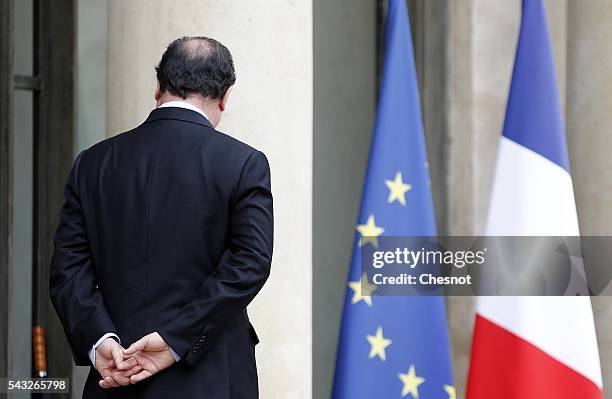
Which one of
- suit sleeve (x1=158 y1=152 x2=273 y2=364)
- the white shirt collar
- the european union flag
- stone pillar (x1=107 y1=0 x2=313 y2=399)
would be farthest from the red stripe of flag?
the white shirt collar

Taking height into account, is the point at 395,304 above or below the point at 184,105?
below

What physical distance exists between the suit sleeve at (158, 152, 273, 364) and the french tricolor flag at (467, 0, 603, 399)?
1813 millimetres

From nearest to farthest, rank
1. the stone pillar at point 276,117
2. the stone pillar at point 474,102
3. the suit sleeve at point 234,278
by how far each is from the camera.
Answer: the suit sleeve at point 234,278
the stone pillar at point 276,117
the stone pillar at point 474,102

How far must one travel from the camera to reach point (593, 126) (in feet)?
17.4

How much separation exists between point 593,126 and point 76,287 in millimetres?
3193

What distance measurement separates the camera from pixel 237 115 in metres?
3.97

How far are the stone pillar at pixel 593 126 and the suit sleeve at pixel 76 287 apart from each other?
302 cm

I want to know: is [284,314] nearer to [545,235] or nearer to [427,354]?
[427,354]

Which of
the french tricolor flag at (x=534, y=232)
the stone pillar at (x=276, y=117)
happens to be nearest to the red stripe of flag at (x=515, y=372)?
the french tricolor flag at (x=534, y=232)

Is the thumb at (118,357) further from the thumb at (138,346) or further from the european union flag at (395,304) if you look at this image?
the european union flag at (395,304)

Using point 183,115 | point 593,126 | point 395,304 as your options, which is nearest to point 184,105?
point 183,115

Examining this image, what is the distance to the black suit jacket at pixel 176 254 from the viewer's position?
282 cm

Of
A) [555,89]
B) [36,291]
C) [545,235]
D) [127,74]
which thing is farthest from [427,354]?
[36,291]

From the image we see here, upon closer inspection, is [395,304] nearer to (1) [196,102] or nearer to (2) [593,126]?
(2) [593,126]
